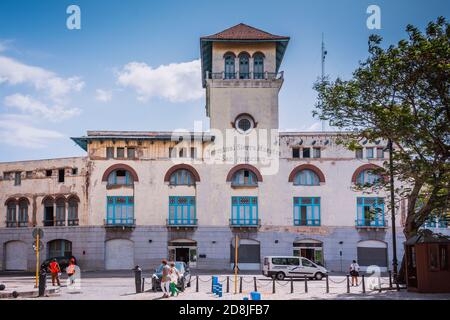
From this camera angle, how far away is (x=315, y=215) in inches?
1865

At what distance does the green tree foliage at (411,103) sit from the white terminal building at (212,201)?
18.5 metres

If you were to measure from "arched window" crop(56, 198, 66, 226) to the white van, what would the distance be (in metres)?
18.5

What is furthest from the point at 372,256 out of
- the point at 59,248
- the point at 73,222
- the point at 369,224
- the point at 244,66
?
the point at 59,248

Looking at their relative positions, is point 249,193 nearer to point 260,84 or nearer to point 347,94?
point 260,84

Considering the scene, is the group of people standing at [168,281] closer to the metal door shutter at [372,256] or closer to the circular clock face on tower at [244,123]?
the circular clock face on tower at [244,123]

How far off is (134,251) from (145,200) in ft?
13.3

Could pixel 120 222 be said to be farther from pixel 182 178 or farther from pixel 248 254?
pixel 248 254

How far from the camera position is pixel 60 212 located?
4806cm

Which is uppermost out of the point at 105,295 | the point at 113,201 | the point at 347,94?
the point at 347,94

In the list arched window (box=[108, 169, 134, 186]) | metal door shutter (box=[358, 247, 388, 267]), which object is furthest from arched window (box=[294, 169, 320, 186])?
arched window (box=[108, 169, 134, 186])

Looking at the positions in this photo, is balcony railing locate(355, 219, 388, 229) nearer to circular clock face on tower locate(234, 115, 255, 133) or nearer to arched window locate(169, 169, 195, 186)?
circular clock face on tower locate(234, 115, 255, 133)
